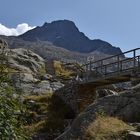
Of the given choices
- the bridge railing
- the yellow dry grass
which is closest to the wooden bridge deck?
the bridge railing

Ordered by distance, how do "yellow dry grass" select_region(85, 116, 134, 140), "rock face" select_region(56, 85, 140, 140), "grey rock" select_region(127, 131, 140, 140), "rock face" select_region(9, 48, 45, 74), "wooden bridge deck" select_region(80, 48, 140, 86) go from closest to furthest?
"grey rock" select_region(127, 131, 140, 140) → "yellow dry grass" select_region(85, 116, 134, 140) → "rock face" select_region(56, 85, 140, 140) → "wooden bridge deck" select_region(80, 48, 140, 86) → "rock face" select_region(9, 48, 45, 74)

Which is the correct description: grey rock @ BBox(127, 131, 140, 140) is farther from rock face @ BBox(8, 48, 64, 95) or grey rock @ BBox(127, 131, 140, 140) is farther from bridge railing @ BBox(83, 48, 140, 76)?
rock face @ BBox(8, 48, 64, 95)

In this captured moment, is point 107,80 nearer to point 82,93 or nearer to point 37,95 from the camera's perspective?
point 82,93

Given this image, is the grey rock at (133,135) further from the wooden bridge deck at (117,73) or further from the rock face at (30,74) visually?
the rock face at (30,74)

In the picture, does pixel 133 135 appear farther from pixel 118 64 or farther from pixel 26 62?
pixel 26 62

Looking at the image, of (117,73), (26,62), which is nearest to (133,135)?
(117,73)

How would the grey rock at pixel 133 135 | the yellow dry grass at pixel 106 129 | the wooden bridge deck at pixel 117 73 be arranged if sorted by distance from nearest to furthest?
the grey rock at pixel 133 135, the yellow dry grass at pixel 106 129, the wooden bridge deck at pixel 117 73

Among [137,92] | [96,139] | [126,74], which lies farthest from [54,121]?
[96,139]

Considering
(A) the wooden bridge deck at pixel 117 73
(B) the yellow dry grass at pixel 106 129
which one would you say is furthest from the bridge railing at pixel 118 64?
(B) the yellow dry grass at pixel 106 129

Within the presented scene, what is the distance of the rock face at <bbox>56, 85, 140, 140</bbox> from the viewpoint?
73.1ft

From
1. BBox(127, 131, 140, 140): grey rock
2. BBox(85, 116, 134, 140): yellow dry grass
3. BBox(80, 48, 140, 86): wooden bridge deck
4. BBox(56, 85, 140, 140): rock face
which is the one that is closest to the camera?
BBox(127, 131, 140, 140): grey rock

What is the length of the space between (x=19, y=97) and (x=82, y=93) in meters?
37.5

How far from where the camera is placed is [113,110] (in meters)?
23.8

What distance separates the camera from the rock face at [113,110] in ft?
73.1
